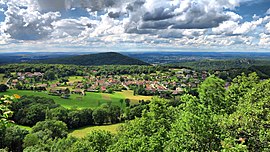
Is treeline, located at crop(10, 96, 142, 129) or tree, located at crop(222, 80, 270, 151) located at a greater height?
tree, located at crop(222, 80, 270, 151)

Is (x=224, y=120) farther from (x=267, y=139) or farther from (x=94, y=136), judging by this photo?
(x=94, y=136)

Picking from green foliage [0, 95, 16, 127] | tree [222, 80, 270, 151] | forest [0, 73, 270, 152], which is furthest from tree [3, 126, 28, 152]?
green foliage [0, 95, 16, 127]

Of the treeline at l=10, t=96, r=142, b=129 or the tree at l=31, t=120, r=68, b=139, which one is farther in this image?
the treeline at l=10, t=96, r=142, b=129

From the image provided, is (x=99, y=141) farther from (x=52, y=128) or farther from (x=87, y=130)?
(x=87, y=130)

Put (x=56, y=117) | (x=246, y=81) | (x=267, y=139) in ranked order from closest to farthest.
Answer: (x=267, y=139) → (x=246, y=81) → (x=56, y=117)

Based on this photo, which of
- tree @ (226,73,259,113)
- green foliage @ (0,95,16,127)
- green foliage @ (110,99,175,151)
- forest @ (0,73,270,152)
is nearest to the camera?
green foliage @ (0,95,16,127)

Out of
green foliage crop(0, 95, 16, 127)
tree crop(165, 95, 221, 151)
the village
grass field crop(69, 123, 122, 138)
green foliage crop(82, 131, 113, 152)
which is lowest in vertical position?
grass field crop(69, 123, 122, 138)

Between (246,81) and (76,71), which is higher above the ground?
(246,81)

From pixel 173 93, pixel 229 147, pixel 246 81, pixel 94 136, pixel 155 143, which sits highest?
pixel 246 81

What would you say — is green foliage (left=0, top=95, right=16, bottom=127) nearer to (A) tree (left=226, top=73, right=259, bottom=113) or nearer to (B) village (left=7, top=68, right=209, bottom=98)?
(A) tree (left=226, top=73, right=259, bottom=113)

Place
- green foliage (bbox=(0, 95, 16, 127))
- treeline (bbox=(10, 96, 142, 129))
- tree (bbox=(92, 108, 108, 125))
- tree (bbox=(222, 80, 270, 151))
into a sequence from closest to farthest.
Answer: green foliage (bbox=(0, 95, 16, 127))
tree (bbox=(222, 80, 270, 151))
treeline (bbox=(10, 96, 142, 129))
tree (bbox=(92, 108, 108, 125))

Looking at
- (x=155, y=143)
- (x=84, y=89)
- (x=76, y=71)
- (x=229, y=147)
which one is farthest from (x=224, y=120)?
(x=76, y=71)
